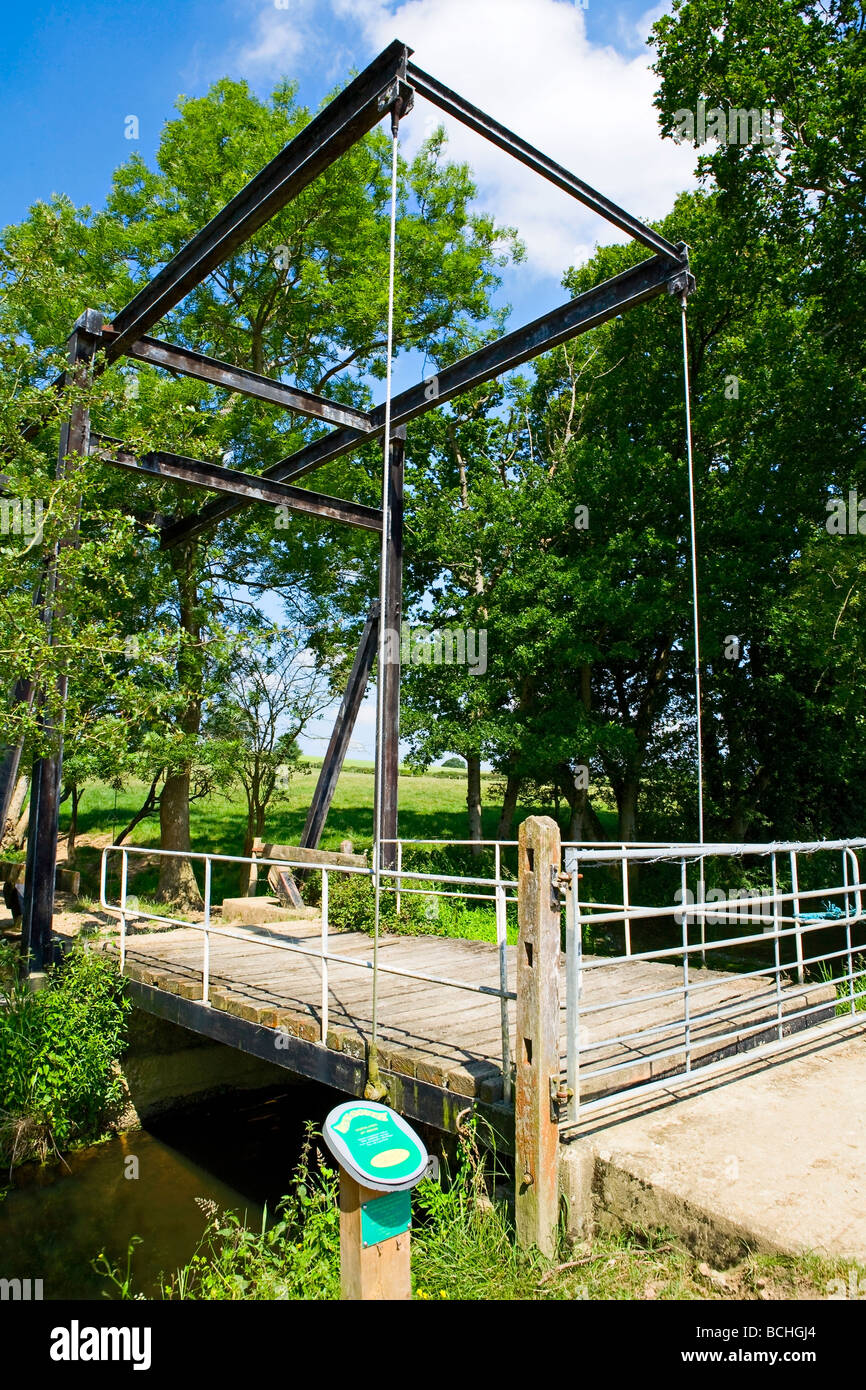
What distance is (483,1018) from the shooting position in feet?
18.1

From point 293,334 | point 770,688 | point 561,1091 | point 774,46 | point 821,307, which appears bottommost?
point 561,1091

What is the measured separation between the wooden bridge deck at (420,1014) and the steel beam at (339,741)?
186 centimetres

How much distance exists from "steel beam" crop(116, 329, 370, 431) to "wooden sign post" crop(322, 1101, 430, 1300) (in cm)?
731

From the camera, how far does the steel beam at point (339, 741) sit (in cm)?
988

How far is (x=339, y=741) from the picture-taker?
998 cm

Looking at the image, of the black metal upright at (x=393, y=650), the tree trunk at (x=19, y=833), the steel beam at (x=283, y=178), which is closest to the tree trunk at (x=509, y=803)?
the black metal upright at (x=393, y=650)

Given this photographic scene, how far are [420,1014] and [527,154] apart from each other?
580 centimetres

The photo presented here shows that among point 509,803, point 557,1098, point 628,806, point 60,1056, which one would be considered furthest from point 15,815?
point 557,1098

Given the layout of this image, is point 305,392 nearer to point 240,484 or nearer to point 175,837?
point 240,484

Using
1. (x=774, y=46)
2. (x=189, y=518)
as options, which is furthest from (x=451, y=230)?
(x=189, y=518)

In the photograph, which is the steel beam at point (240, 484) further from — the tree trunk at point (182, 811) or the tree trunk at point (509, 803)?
the tree trunk at point (509, 803)

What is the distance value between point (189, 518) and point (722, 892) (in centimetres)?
1066
